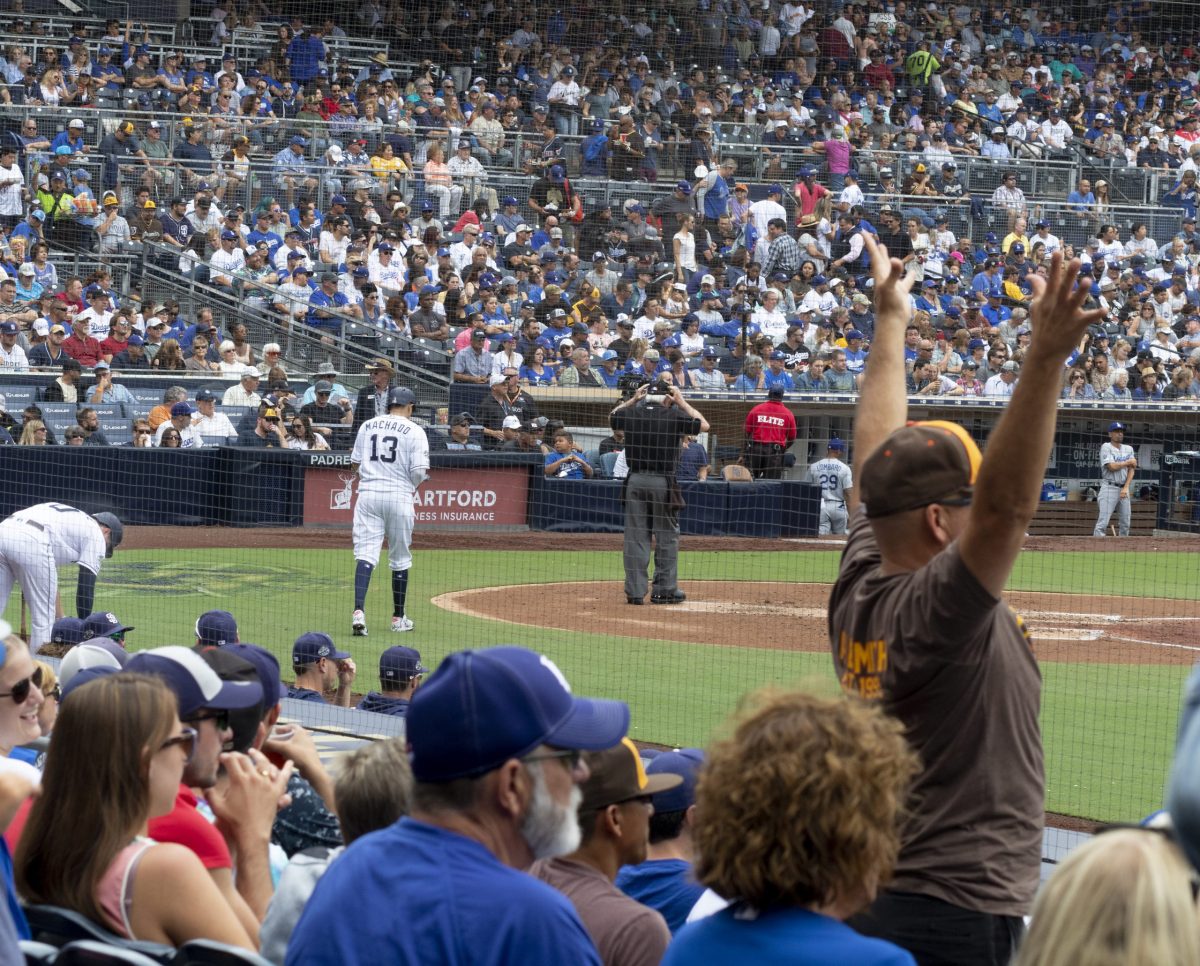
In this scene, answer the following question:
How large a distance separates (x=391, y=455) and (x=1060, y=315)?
31.6ft

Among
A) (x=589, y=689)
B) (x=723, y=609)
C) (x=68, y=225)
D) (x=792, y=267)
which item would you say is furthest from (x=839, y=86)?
(x=589, y=689)

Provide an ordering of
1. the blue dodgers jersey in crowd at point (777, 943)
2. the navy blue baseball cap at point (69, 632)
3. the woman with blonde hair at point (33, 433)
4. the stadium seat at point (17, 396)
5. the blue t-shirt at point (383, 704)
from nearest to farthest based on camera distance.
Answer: the blue dodgers jersey in crowd at point (777, 943) → the blue t-shirt at point (383, 704) → the navy blue baseball cap at point (69, 632) → the woman with blonde hair at point (33, 433) → the stadium seat at point (17, 396)

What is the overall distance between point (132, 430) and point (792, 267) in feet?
33.3

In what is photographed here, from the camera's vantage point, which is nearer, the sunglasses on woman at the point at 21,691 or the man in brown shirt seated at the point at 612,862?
the man in brown shirt seated at the point at 612,862

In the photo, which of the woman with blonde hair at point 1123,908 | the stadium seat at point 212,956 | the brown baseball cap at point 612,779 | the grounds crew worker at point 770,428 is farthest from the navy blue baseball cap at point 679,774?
the grounds crew worker at point 770,428

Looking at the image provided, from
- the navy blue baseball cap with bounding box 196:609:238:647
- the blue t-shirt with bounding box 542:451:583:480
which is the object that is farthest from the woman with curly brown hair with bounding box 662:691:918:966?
the blue t-shirt with bounding box 542:451:583:480

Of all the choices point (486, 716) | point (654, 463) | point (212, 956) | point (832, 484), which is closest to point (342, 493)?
point (654, 463)

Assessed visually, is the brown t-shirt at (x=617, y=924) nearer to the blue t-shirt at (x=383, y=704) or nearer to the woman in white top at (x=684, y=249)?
the blue t-shirt at (x=383, y=704)

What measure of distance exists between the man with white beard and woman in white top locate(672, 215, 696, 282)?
2074 cm

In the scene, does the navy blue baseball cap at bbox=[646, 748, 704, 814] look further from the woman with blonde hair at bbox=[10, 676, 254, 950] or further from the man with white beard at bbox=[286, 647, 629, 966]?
the man with white beard at bbox=[286, 647, 629, 966]

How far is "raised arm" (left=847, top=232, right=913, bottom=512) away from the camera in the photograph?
140 inches

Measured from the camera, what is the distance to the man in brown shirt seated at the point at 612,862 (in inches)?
118

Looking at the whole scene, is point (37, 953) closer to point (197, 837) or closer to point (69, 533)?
point (197, 837)

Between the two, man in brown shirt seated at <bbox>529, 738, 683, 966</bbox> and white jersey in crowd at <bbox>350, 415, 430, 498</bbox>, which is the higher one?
white jersey in crowd at <bbox>350, 415, 430, 498</bbox>
